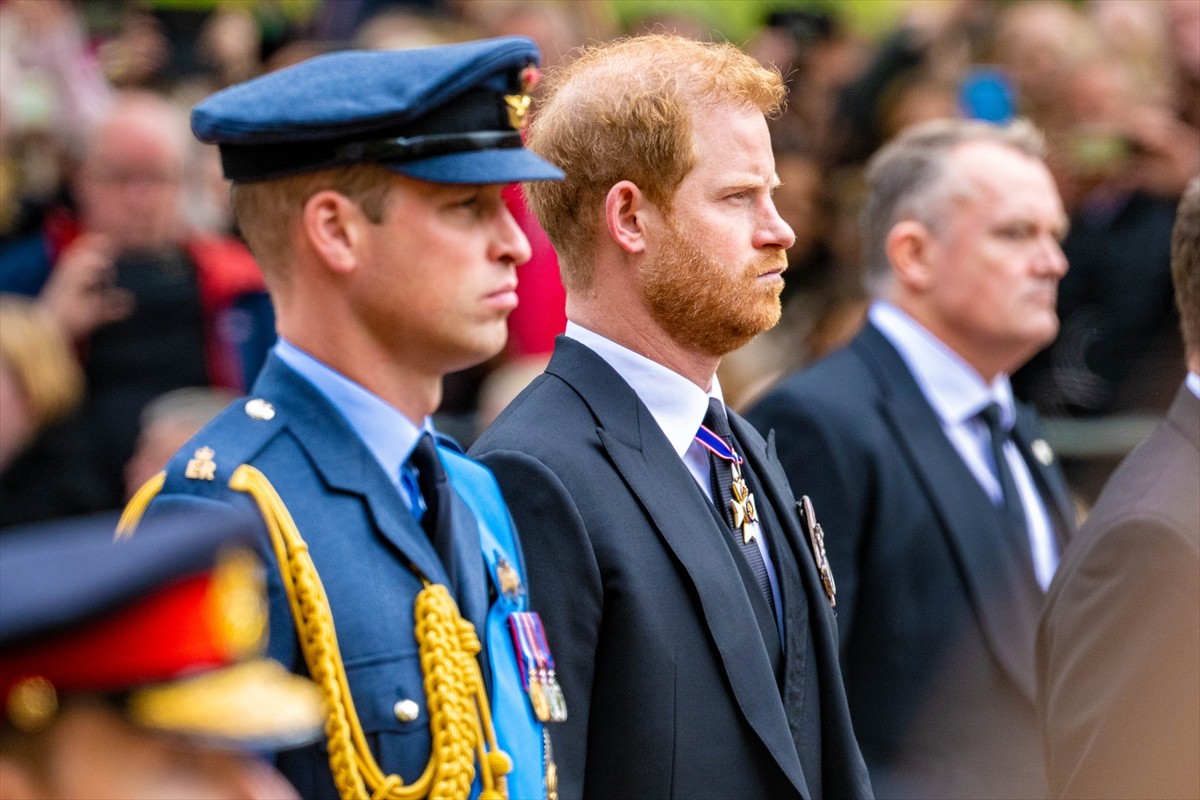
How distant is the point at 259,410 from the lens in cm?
275

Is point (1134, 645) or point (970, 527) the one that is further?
point (970, 527)

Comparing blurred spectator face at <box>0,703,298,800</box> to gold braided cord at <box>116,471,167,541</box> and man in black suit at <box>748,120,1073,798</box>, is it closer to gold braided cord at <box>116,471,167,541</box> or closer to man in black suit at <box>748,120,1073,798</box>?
gold braided cord at <box>116,471,167,541</box>

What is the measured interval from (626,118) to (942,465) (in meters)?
1.78

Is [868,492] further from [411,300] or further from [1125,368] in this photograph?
[1125,368]

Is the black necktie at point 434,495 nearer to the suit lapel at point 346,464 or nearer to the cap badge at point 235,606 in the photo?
the suit lapel at point 346,464

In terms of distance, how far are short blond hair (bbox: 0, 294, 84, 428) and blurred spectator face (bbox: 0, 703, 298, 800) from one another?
12.9 feet

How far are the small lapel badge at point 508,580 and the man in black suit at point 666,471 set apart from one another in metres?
0.07

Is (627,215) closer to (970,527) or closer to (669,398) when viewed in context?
(669,398)

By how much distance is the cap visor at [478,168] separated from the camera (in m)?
2.76

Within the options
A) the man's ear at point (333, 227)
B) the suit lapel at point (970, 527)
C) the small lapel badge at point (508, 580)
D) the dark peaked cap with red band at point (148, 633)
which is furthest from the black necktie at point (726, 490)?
the dark peaked cap with red band at point (148, 633)

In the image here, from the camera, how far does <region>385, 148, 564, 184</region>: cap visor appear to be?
2.76 meters

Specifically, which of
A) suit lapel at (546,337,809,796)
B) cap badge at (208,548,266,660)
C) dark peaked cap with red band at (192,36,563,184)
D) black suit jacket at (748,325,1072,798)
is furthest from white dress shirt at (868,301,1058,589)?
cap badge at (208,548,266,660)

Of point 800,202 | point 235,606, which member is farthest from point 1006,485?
point 235,606

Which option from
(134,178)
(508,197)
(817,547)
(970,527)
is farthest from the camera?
(508,197)
